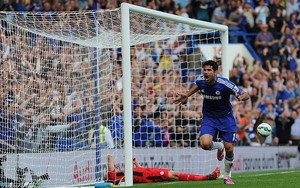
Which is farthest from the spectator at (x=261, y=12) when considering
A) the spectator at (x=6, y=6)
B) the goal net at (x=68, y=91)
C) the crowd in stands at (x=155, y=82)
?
the goal net at (x=68, y=91)

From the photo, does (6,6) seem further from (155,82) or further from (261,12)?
(261,12)

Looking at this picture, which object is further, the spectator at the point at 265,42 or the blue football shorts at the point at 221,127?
the spectator at the point at 265,42

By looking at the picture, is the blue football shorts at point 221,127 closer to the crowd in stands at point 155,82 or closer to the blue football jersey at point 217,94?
the blue football jersey at point 217,94

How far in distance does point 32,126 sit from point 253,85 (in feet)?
36.3

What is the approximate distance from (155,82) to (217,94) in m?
5.84

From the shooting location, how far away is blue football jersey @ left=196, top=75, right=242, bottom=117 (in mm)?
14875

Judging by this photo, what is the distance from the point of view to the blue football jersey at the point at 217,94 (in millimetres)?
14875

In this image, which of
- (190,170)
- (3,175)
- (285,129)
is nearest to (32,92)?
(3,175)

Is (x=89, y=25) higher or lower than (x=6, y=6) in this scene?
lower

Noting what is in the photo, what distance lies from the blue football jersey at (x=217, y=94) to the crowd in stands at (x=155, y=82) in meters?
1.98

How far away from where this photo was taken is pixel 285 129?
80.7 feet

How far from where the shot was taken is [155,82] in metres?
20.7

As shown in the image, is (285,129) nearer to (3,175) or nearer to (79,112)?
(79,112)

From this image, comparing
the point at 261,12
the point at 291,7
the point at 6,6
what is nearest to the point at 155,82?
the point at 6,6
